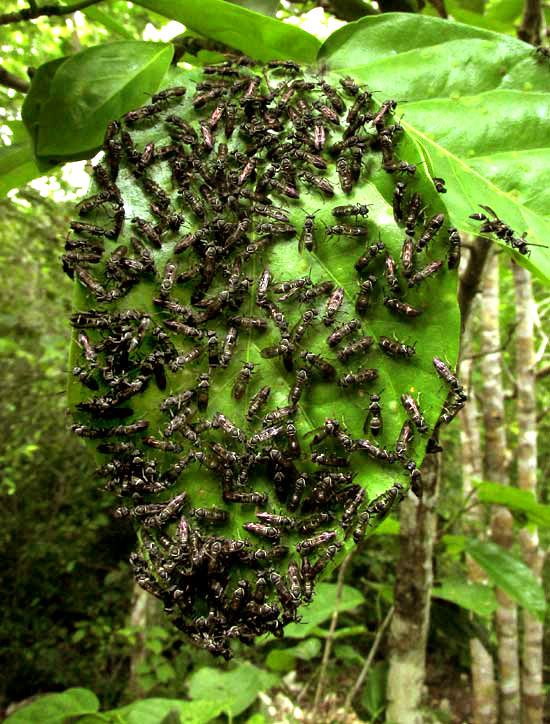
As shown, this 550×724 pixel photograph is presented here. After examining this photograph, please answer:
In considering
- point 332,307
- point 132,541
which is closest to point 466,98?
point 332,307

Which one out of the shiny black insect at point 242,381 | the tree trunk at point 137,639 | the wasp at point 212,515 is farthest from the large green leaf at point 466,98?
the tree trunk at point 137,639

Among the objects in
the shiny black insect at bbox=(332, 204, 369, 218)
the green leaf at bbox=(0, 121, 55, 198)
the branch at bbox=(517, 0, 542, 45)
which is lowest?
the shiny black insect at bbox=(332, 204, 369, 218)

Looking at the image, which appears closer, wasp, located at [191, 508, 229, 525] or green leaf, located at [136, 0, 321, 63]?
wasp, located at [191, 508, 229, 525]

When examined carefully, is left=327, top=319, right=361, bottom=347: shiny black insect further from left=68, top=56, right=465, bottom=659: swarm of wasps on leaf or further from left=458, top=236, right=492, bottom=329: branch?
left=458, top=236, right=492, bottom=329: branch

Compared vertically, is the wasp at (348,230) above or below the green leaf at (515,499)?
above

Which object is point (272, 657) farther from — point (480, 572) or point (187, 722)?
point (480, 572)

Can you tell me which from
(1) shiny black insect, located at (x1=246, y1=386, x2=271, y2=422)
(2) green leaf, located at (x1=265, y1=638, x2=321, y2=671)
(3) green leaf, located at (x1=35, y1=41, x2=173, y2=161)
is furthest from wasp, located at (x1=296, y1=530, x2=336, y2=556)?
(2) green leaf, located at (x1=265, y1=638, x2=321, y2=671)

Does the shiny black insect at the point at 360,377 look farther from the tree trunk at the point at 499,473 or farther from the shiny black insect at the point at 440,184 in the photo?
the tree trunk at the point at 499,473

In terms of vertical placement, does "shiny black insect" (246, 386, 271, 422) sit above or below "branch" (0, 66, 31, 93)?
below

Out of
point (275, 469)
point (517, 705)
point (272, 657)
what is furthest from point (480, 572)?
point (275, 469)
